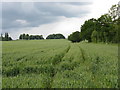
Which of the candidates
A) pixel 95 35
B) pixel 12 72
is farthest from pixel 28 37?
pixel 12 72

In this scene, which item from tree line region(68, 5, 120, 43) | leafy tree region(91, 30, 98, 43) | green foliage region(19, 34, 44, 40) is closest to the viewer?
tree line region(68, 5, 120, 43)

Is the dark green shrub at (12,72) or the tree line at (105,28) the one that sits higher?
Result: the tree line at (105,28)

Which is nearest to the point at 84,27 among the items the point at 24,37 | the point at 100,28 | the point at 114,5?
the point at 100,28

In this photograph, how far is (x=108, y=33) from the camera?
80.8m

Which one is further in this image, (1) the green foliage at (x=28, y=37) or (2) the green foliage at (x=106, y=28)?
(1) the green foliage at (x=28, y=37)

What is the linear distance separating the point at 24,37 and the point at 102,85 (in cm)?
15927

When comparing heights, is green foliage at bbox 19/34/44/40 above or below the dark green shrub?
above

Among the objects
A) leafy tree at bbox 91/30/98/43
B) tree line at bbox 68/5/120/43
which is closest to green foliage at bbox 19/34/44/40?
tree line at bbox 68/5/120/43

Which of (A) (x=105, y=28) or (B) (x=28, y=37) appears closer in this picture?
(A) (x=105, y=28)

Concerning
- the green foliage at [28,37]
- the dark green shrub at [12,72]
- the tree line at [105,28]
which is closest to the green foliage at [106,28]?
the tree line at [105,28]

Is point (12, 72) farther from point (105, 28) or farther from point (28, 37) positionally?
point (28, 37)

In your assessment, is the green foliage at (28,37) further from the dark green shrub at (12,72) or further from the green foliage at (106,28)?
the dark green shrub at (12,72)

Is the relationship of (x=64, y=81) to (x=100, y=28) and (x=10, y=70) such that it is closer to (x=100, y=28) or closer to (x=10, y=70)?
(x=10, y=70)

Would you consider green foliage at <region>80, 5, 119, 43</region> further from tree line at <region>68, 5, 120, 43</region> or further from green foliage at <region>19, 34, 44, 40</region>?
green foliage at <region>19, 34, 44, 40</region>
